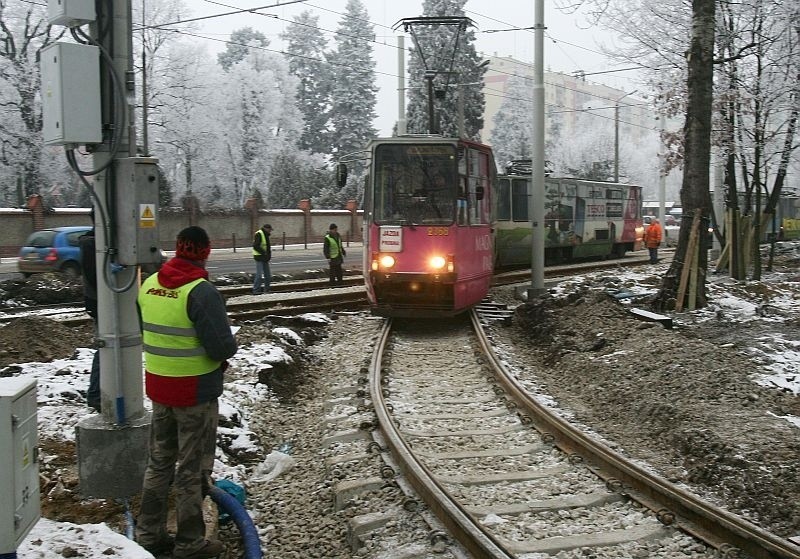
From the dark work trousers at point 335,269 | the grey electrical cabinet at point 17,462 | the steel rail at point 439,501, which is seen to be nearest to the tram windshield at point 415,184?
the steel rail at point 439,501

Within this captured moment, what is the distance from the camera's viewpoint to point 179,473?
472 centimetres

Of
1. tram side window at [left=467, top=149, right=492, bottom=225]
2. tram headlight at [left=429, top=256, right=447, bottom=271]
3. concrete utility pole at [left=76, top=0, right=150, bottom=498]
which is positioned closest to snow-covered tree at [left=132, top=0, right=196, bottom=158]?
tram side window at [left=467, top=149, right=492, bottom=225]

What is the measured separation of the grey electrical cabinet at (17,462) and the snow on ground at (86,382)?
433mm

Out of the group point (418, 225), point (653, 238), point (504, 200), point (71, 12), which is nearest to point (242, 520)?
point (71, 12)

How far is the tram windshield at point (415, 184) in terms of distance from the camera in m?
12.9

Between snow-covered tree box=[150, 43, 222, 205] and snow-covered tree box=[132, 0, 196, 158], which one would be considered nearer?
snow-covered tree box=[132, 0, 196, 158]

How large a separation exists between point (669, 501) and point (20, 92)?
4188 centimetres

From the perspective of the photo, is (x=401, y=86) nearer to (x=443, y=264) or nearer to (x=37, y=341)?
(x=443, y=264)

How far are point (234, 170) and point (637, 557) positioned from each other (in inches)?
2144

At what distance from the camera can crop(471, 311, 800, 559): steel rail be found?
4832 mm

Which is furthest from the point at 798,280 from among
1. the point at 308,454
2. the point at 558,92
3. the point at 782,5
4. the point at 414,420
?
the point at 558,92

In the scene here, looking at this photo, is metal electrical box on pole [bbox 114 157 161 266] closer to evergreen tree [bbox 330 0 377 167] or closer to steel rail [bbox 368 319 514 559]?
steel rail [bbox 368 319 514 559]

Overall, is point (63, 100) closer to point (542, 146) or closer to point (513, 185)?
point (542, 146)

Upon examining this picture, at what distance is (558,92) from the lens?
133375mm
